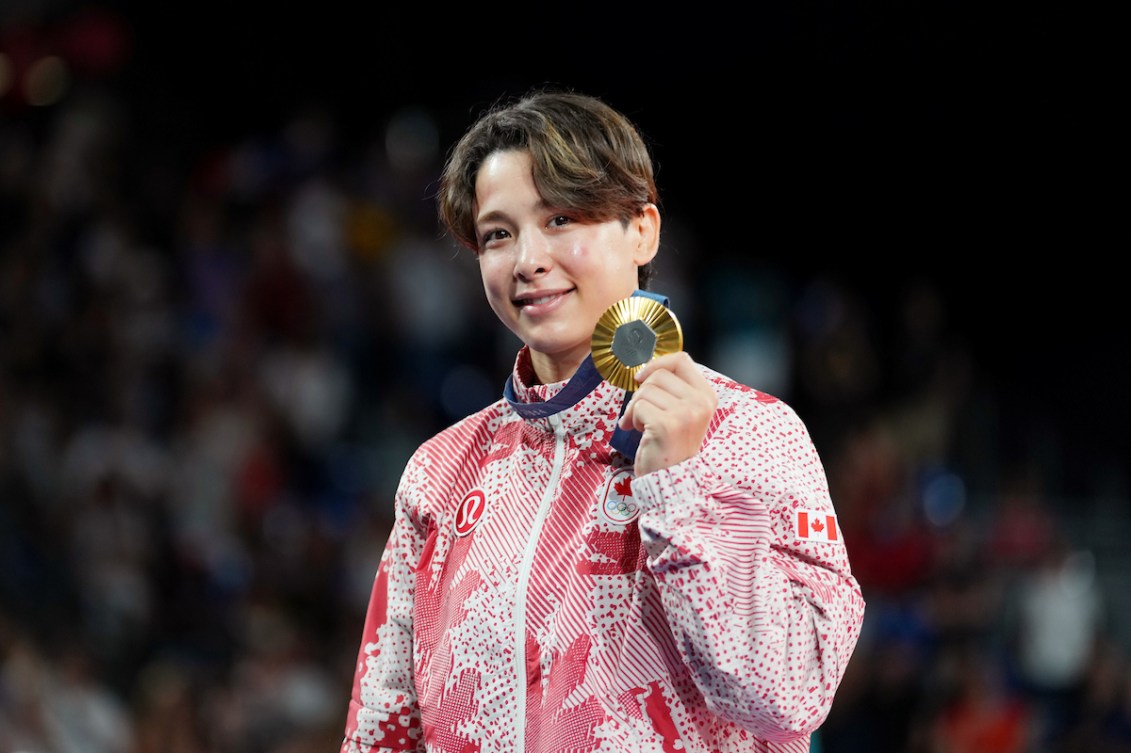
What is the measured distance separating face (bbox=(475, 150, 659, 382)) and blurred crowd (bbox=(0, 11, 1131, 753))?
3580mm

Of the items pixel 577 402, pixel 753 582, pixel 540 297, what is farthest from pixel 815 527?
pixel 540 297

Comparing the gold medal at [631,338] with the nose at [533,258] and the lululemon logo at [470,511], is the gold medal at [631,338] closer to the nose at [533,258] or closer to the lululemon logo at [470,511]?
the nose at [533,258]

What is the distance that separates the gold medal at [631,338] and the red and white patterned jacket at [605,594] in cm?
14

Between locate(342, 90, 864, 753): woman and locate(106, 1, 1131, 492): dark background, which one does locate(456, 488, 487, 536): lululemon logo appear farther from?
locate(106, 1, 1131, 492): dark background

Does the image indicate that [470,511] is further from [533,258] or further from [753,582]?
[753,582]

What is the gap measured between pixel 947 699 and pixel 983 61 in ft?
12.5

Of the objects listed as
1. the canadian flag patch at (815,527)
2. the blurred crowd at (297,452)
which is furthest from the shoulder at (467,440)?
the blurred crowd at (297,452)

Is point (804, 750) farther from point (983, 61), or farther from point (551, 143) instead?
point (983, 61)

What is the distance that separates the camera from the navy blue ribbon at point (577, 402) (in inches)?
74.6

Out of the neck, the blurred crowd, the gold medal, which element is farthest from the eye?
the blurred crowd

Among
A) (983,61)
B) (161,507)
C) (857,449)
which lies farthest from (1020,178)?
A: (161,507)

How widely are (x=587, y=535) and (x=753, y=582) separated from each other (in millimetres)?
278

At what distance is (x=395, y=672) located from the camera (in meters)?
2.16

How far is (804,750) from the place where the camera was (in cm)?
191
